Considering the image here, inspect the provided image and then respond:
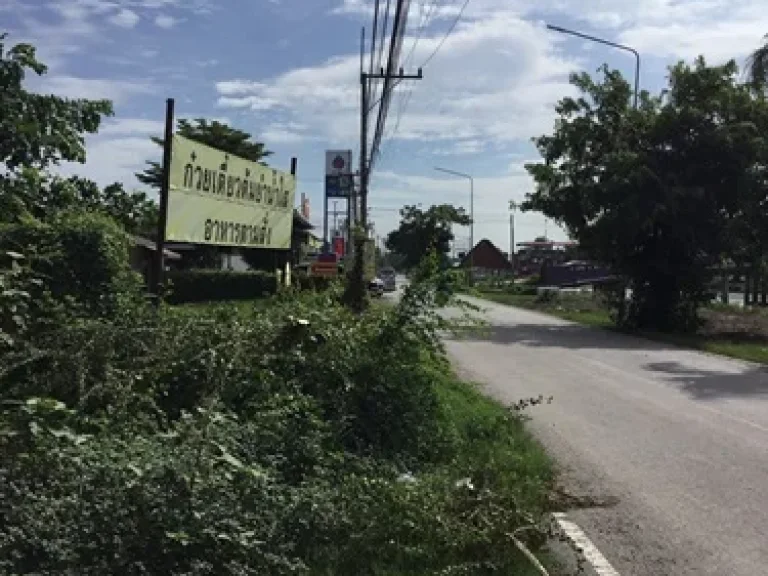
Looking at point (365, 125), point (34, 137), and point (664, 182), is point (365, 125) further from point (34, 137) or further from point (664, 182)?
point (34, 137)

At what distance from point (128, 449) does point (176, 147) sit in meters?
4.47

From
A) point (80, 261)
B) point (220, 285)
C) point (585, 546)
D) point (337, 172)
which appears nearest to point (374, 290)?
point (220, 285)

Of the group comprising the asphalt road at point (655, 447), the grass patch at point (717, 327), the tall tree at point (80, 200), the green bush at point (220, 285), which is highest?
the tall tree at point (80, 200)

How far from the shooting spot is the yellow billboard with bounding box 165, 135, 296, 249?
31.8 ft

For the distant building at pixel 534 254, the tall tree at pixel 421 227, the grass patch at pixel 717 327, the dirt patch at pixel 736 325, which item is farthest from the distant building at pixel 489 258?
the dirt patch at pixel 736 325

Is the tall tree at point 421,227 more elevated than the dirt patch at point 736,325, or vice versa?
the tall tree at point 421,227

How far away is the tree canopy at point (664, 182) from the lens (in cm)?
2792

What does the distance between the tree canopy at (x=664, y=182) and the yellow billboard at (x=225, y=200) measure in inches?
656

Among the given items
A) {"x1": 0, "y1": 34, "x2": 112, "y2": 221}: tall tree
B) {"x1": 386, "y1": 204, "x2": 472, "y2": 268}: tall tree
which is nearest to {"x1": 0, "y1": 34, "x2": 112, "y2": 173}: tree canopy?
{"x1": 0, "y1": 34, "x2": 112, "y2": 221}: tall tree

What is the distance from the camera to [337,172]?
5447 centimetres

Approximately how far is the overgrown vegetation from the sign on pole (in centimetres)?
4461

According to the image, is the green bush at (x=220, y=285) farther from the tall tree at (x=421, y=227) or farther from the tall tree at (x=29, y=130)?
the tall tree at (x=421, y=227)

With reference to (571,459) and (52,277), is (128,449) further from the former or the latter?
(571,459)

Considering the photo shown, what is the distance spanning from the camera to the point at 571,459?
950 centimetres
